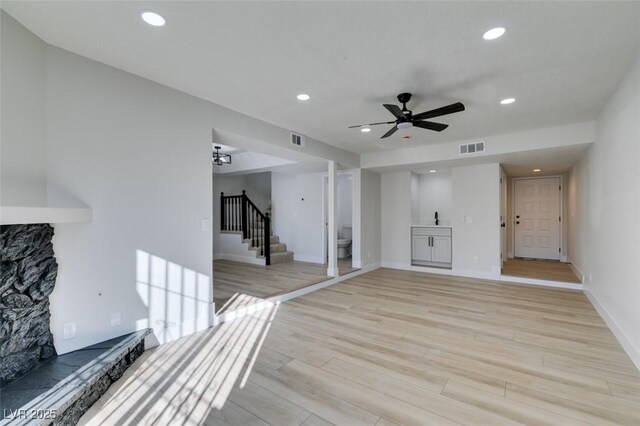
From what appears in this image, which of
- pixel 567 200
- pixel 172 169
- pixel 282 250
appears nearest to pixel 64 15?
pixel 172 169

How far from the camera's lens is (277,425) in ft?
5.94

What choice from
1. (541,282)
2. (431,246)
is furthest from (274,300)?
(541,282)

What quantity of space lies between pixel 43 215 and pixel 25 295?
633 mm

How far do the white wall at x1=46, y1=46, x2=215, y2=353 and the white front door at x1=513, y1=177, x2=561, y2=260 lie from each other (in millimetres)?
7982

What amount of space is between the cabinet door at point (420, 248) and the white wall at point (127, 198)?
16.4ft

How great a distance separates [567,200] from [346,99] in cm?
680

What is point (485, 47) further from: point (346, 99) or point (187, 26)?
point (187, 26)

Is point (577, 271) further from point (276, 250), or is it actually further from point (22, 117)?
point (22, 117)

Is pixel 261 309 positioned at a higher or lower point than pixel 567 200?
lower

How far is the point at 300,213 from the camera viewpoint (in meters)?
7.71

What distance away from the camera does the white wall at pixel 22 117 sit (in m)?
1.99

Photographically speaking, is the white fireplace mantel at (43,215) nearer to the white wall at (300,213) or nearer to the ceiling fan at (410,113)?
the ceiling fan at (410,113)

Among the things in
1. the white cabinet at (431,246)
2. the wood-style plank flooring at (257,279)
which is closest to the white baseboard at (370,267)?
the wood-style plank flooring at (257,279)

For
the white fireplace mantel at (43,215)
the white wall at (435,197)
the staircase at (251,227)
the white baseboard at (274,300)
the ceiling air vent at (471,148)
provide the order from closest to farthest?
Answer: the white fireplace mantel at (43,215) < the white baseboard at (274,300) < the ceiling air vent at (471,148) < the staircase at (251,227) < the white wall at (435,197)
